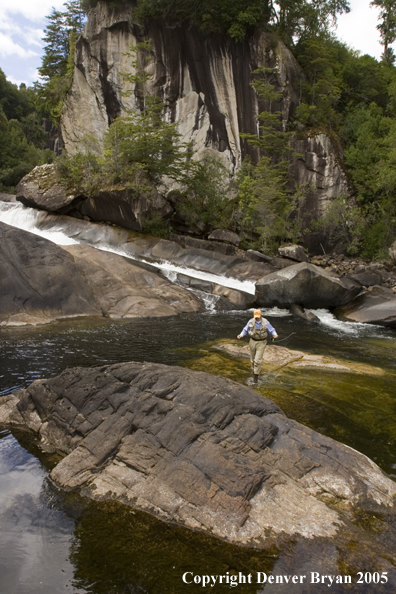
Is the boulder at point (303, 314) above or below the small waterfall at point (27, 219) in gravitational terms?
below

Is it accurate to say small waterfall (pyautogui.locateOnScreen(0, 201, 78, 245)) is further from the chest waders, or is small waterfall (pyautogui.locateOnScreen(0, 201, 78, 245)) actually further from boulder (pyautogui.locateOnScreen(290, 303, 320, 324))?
the chest waders

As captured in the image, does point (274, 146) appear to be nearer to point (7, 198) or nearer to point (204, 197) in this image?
point (204, 197)

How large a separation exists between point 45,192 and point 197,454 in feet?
81.7

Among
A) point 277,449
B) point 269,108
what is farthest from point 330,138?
point 277,449

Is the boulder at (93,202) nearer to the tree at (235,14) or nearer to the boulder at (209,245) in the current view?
the boulder at (209,245)

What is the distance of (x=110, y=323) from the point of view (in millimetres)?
15461

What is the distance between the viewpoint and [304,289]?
19688mm

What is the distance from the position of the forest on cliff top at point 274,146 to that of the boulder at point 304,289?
9370 mm

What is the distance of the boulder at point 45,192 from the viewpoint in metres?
26.0

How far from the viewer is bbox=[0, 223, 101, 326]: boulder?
49.1 feet

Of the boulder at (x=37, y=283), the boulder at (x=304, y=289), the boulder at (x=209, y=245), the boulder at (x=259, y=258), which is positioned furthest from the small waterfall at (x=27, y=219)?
the boulder at (x=304, y=289)

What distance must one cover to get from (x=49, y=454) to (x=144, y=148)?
2444 centimetres

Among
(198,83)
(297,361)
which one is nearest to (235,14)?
(198,83)

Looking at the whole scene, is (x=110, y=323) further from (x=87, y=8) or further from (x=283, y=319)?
(x=87, y=8)
